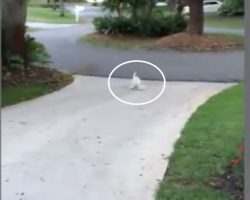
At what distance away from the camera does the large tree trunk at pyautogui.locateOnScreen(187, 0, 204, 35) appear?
750 inches

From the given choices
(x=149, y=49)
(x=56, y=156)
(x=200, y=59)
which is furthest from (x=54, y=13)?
(x=56, y=156)

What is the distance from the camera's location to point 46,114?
761cm

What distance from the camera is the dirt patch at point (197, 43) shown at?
683 inches

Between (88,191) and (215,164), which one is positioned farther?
(215,164)

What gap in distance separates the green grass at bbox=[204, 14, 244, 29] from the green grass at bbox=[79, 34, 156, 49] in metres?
6.72

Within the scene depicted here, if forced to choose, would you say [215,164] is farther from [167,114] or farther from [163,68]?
[163,68]

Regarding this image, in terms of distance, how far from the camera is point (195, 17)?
19.2 metres

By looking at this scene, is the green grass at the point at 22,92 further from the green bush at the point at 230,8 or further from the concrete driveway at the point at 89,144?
the green bush at the point at 230,8

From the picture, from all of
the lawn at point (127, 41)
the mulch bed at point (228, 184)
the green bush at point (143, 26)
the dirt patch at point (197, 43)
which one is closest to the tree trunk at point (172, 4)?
the green bush at point (143, 26)

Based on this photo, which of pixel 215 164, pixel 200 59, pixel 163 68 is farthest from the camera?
pixel 200 59

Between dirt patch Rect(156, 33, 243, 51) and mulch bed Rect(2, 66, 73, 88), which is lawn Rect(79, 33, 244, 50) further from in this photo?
mulch bed Rect(2, 66, 73, 88)

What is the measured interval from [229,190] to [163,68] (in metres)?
9.02

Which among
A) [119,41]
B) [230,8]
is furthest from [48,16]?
[119,41]

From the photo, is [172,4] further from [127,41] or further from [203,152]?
[203,152]
